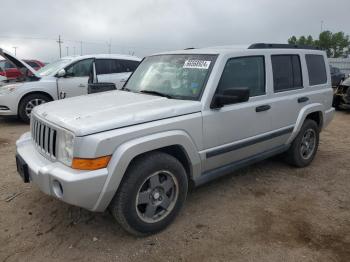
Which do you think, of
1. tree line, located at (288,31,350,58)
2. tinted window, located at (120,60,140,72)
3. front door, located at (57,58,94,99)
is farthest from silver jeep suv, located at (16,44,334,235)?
tree line, located at (288,31,350,58)

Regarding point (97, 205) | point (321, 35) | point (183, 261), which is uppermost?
point (321, 35)

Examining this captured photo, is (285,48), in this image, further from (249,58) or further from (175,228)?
(175,228)

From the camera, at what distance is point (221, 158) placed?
3.76m

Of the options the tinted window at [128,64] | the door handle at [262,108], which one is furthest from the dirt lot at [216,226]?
the tinted window at [128,64]

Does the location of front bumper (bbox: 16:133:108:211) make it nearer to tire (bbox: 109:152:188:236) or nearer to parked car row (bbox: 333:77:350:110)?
tire (bbox: 109:152:188:236)

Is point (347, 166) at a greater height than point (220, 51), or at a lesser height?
lesser

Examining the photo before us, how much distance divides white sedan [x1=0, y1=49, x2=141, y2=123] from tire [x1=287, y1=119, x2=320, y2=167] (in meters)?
4.55

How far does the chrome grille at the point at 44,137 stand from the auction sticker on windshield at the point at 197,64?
5.39 ft

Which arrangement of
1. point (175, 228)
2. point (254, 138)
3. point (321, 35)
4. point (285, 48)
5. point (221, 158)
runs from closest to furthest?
point (175, 228)
point (221, 158)
point (254, 138)
point (285, 48)
point (321, 35)

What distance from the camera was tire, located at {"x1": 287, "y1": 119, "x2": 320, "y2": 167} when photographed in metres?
4.93

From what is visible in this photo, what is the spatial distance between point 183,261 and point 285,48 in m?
3.16

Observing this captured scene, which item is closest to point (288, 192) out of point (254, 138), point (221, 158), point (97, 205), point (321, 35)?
point (254, 138)

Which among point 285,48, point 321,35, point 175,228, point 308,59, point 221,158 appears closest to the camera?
point 175,228

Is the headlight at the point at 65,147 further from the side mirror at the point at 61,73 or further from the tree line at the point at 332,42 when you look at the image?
the tree line at the point at 332,42
